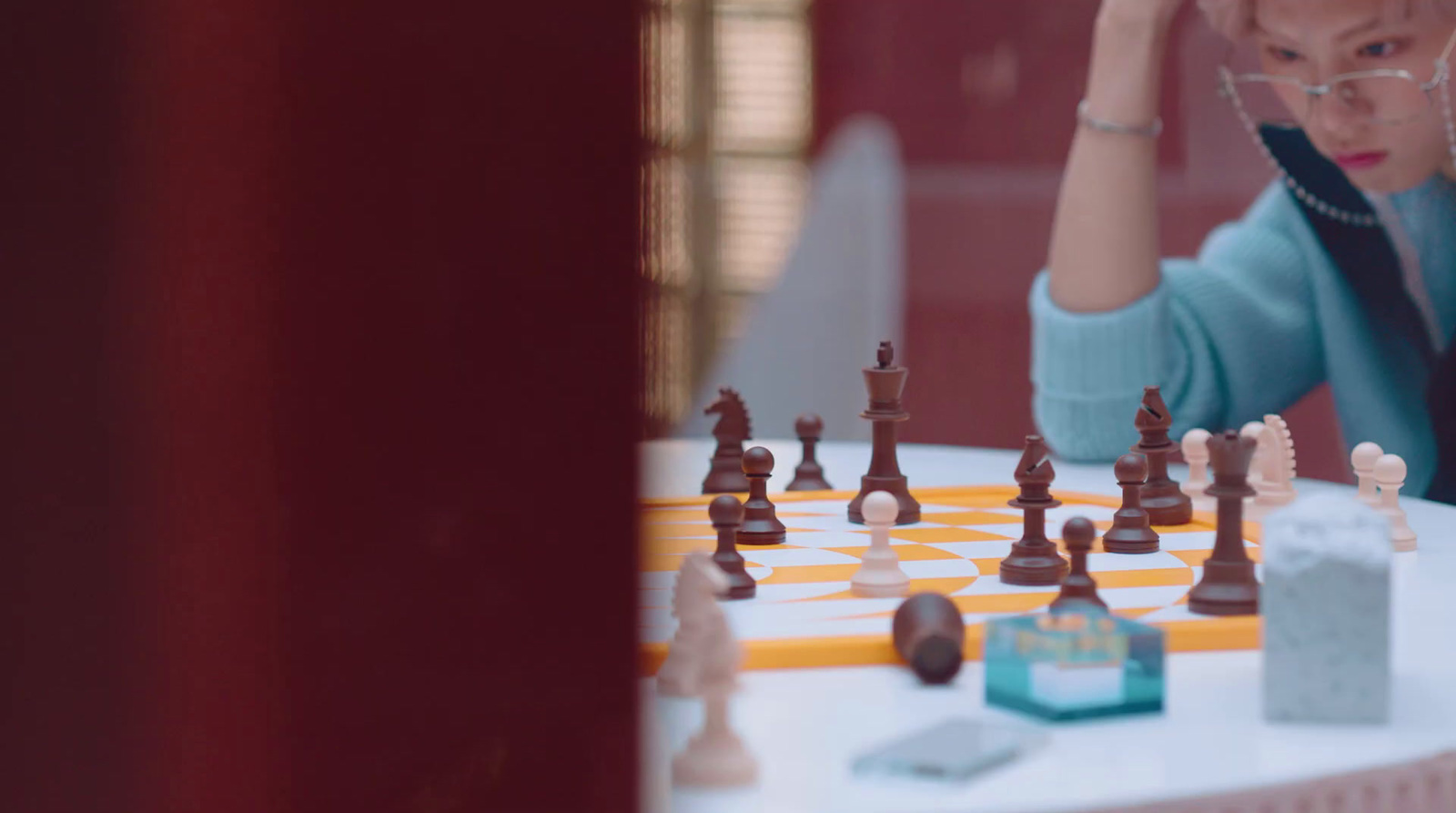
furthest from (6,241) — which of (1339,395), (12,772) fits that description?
(1339,395)

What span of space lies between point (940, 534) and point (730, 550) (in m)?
0.36

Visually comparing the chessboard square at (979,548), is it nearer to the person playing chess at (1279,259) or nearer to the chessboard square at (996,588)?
the chessboard square at (996,588)

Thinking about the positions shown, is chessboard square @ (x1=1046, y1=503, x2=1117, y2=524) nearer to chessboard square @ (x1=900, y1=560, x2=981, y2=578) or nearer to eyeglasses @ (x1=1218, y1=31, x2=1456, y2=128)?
chessboard square @ (x1=900, y1=560, x2=981, y2=578)

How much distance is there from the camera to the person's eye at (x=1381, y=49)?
1.81 meters

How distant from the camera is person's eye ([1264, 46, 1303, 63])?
191 cm

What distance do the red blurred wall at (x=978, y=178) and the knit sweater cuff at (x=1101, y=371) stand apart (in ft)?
4.91

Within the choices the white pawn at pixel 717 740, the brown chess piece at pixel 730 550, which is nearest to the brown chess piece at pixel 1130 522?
the brown chess piece at pixel 730 550

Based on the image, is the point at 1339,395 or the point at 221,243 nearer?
the point at 221,243

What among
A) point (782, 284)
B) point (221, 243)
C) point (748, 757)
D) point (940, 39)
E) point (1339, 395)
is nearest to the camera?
point (221, 243)

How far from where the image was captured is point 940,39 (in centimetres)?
391

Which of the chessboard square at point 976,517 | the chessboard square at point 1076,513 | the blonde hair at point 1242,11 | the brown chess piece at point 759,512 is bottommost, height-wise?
the chessboard square at point 976,517

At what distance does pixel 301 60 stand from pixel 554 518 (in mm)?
203

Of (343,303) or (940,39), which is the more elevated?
(940,39)

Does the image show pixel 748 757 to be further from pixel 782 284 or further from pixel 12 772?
pixel 782 284
